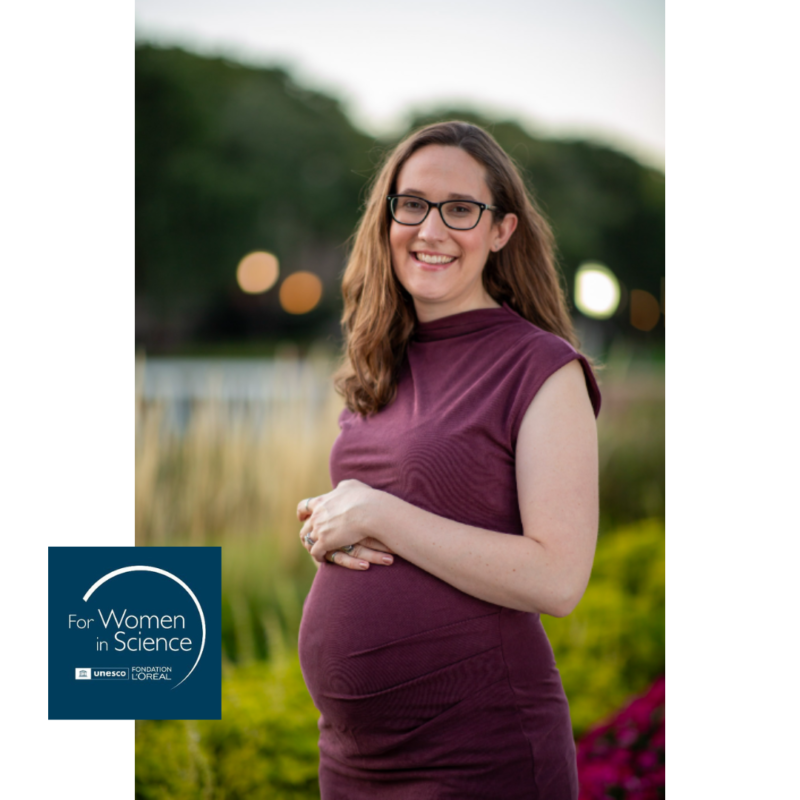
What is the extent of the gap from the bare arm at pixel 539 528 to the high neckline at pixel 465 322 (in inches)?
10.9

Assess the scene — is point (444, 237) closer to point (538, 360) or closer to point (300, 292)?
point (538, 360)

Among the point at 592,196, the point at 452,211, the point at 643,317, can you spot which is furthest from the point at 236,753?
the point at 592,196

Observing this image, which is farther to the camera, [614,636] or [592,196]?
[592,196]

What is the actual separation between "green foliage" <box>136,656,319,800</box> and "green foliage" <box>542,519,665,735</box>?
3.84 ft

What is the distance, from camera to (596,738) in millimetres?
2678

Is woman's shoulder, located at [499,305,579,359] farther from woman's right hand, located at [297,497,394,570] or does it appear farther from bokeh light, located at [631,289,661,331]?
bokeh light, located at [631,289,661,331]

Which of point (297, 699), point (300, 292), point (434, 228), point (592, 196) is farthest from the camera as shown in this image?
point (300, 292)

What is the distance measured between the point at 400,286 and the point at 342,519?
64cm

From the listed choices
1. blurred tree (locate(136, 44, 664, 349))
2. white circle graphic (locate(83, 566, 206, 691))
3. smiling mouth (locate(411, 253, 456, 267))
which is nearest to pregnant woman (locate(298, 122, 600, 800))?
smiling mouth (locate(411, 253, 456, 267))

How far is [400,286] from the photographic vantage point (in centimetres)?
190

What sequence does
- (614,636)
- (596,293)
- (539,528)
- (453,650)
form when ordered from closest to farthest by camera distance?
(539,528)
(453,650)
(614,636)
(596,293)

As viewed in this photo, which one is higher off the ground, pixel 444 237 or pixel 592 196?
pixel 592 196

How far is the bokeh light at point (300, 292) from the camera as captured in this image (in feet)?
68.9

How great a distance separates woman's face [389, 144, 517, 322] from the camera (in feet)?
5.50
